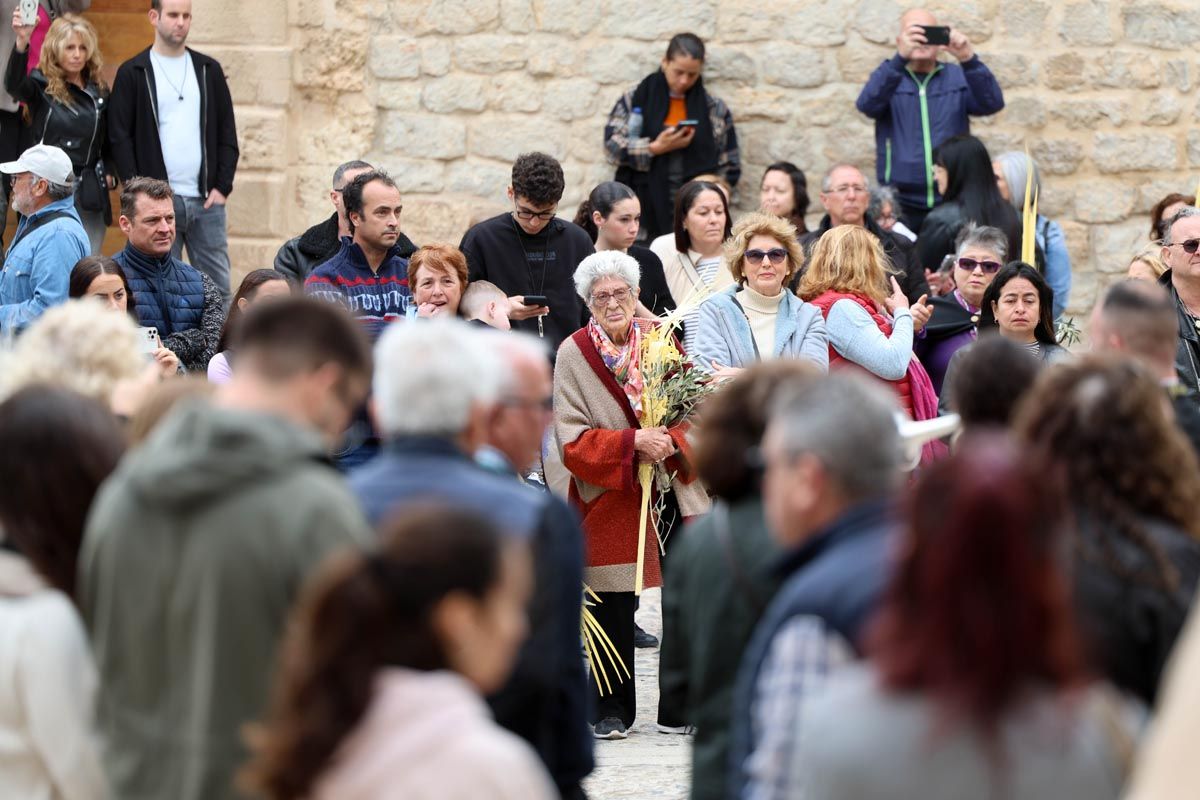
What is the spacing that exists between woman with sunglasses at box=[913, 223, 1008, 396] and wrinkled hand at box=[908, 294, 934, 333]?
40mm

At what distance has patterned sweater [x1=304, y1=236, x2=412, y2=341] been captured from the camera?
288 inches

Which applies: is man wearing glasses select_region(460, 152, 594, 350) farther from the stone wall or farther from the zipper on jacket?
the zipper on jacket

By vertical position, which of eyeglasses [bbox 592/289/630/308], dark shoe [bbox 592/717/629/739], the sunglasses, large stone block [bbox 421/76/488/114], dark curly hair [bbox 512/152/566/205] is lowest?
dark shoe [bbox 592/717/629/739]

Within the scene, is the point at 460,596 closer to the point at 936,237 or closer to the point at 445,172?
the point at 936,237

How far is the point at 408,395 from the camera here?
3.23m

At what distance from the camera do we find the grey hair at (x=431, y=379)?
127 inches

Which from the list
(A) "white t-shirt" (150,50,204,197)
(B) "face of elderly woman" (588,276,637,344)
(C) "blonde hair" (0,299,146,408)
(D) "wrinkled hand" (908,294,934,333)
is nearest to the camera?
(C) "blonde hair" (0,299,146,408)

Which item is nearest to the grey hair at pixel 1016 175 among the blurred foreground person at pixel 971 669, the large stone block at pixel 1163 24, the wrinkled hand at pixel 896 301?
the large stone block at pixel 1163 24

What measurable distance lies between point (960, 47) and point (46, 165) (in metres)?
5.62

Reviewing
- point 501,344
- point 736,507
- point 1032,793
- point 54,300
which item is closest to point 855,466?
point 736,507

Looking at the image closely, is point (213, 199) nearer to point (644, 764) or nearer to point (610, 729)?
point (610, 729)

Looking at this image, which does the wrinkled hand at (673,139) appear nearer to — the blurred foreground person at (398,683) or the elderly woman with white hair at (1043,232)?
the elderly woman with white hair at (1043,232)

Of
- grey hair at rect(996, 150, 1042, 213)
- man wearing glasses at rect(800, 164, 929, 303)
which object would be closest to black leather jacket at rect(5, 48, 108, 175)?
man wearing glasses at rect(800, 164, 929, 303)

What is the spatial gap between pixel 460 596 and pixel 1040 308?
4.98 meters
